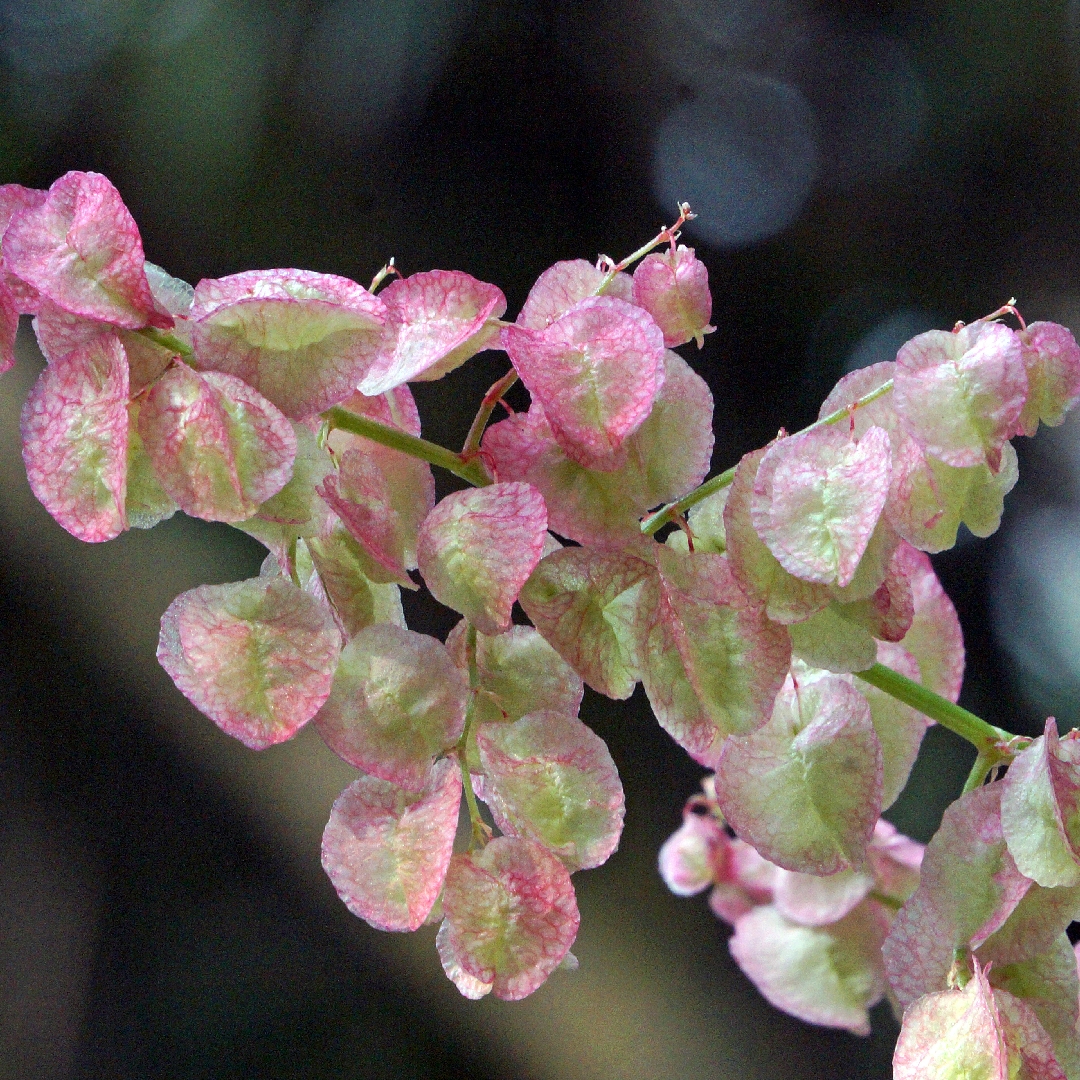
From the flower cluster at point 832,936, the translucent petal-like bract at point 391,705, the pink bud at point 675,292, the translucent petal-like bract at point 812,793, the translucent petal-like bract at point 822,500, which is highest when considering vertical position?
the pink bud at point 675,292

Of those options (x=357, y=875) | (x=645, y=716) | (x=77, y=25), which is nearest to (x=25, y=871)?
(x=645, y=716)

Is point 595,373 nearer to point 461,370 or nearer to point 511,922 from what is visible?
point 511,922

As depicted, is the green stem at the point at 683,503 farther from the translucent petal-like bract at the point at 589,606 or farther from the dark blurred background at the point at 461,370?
the dark blurred background at the point at 461,370

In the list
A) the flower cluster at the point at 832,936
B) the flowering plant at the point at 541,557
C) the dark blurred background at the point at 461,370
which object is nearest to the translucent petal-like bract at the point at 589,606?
the flowering plant at the point at 541,557

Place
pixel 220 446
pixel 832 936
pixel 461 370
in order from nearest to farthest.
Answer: pixel 220 446 < pixel 832 936 < pixel 461 370

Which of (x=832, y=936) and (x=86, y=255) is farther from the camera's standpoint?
(x=832, y=936)

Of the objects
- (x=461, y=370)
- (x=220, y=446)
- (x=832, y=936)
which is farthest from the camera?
(x=461, y=370)

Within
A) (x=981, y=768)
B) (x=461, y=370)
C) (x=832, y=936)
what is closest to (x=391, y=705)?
(x=981, y=768)
